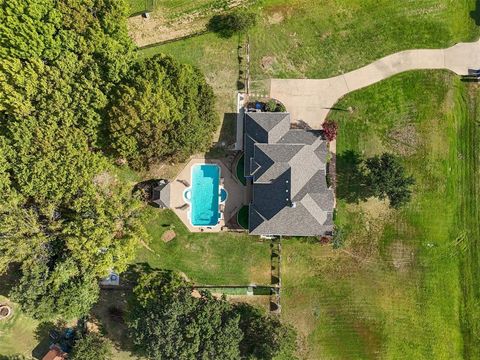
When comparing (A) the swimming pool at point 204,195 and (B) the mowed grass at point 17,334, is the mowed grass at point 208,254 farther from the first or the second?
(B) the mowed grass at point 17,334

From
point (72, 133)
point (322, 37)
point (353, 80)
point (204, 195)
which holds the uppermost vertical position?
point (322, 37)

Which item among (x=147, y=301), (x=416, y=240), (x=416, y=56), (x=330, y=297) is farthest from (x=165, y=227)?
(x=416, y=56)

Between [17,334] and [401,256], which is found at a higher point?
[401,256]

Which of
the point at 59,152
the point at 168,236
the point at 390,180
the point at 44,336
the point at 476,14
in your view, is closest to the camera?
the point at 59,152

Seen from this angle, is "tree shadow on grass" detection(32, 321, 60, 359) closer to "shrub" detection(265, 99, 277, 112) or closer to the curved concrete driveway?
"shrub" detection(265, 99, 277, 112)

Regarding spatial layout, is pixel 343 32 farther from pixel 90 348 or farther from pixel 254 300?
pixel 90 348

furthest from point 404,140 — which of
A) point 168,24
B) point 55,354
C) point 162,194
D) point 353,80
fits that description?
point 55,354
